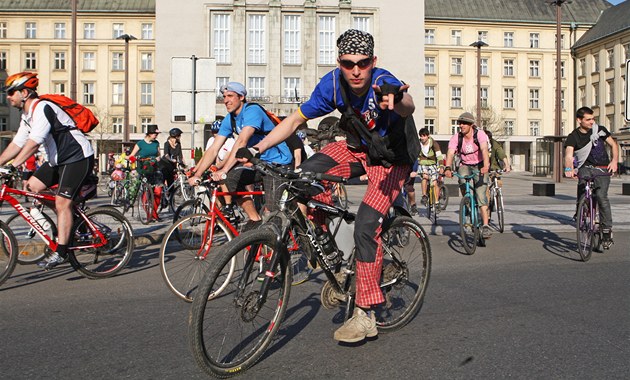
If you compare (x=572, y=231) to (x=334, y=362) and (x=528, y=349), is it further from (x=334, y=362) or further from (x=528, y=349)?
(x=334, y=362)

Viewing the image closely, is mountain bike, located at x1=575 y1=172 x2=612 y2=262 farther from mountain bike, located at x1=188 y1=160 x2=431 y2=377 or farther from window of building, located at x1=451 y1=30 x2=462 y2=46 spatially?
window of building, located at x1=451 y1=30 x2=462 y2=46

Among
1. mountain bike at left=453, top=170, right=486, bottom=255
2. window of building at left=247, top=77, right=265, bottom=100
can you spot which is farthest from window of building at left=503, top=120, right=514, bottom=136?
mountain bike at left=453, top=170, right=486, bottom=255

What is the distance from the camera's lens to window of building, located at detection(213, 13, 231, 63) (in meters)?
53.3

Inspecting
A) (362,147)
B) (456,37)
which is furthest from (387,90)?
(456,37)

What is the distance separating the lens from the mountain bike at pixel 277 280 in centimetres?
327

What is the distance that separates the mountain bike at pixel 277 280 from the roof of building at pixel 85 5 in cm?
7133

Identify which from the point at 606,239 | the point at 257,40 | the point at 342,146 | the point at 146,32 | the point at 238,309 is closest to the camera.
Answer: the point at 238,309

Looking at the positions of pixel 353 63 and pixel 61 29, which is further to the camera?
pixel 61 29

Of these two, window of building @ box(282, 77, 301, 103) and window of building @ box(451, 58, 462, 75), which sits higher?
window of building @ box(451, 58, 462, 75)

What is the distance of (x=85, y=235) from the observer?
21.8ft

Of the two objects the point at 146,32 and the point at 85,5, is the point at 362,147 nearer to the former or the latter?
the point at 146,32

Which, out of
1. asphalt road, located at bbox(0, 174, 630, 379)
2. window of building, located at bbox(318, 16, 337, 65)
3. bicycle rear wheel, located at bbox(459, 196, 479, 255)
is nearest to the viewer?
asphalt road, located at bbox(0, 174, 630, 379)

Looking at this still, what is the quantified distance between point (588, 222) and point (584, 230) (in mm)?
171

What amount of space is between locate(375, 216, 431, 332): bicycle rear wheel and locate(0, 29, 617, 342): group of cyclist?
26 centimetres
